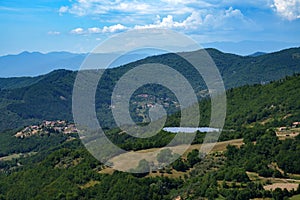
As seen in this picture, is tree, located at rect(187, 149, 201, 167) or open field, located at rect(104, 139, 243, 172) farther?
tree, located at rect(187, 149, 201, 167)

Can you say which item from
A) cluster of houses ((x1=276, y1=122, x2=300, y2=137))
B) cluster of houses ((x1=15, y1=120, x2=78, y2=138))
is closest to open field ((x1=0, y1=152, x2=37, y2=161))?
cluster of houses ((x1=15, y1=120, x2=78, y2=138))

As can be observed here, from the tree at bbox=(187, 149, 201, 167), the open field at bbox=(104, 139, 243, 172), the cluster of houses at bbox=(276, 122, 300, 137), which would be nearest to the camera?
the open field at bbox=(104, 139, 243, 172)

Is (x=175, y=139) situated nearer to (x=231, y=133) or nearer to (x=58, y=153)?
(x=231, y=133)

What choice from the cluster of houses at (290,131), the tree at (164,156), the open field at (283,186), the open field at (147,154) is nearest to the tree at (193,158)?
the open field at (147,154)

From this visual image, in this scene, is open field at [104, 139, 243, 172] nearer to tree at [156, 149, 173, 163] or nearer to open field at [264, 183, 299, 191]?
tree at [156, 149, 173, 163]

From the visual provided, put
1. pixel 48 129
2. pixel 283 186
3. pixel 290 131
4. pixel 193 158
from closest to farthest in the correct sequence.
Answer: pixel 283 186 → pixel 193 158 → pixel 290 131 → pixel 48 129

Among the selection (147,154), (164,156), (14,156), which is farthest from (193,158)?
(14,156)

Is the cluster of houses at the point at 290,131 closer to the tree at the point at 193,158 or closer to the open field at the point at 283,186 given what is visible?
the tree at the point at 193,158

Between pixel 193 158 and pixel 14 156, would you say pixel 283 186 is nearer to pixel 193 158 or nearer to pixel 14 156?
pixel 193 158

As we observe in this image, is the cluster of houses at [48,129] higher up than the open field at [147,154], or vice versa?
the open field at [147,154]

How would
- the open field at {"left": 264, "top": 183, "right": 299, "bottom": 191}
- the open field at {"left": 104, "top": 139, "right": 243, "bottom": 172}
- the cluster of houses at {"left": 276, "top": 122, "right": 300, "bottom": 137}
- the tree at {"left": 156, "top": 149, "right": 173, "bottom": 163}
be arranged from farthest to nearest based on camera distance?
the cluster of houses at {"left": 276, "top": 122, "right": 300, "bottom": 137} < the tree at {"left": 156, "top": 149, "right": 173, "bottom": 163} < the open field at {"left": 104, "top": 139, "right": 243, "bottom": 172} < the open field at {"left": 264, "top": 183, "right": 299, "bottom": 191}

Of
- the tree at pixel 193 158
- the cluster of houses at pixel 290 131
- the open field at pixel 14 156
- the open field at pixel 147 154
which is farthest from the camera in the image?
the open field at pixel 14 156
